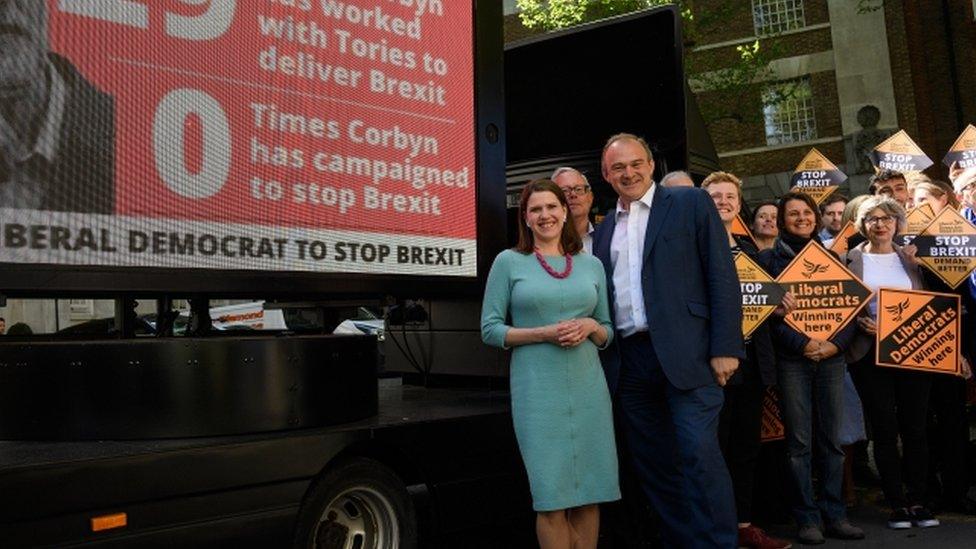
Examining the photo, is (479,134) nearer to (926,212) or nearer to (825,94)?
(926,212)

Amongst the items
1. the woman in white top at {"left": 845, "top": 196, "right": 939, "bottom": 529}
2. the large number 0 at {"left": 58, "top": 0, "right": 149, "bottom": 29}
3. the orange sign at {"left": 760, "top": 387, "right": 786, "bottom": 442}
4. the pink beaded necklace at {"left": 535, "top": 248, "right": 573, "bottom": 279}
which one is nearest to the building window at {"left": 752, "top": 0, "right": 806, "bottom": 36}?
the woman in white top at {"left": 845, "top": 196, "right": 939, "bottom": 529}

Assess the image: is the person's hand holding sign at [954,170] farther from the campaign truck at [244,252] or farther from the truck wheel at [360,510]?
the truck wheel at [360,510]

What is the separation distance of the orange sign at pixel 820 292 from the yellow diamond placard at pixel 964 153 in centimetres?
456

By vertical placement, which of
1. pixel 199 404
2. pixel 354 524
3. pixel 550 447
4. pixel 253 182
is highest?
pixel 253 182

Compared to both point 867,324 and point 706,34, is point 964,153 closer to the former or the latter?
point 867,324

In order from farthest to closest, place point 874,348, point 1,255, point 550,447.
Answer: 1. point 874,348
2. point 550,447
3. point 1,255

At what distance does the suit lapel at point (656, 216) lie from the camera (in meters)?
4.12

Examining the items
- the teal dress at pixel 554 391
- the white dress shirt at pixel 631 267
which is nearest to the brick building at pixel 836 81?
the white dress shirt at pixel 631 267

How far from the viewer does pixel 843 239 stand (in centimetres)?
638

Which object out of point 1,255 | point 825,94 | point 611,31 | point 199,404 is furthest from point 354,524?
point 825,94

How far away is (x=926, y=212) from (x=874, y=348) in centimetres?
163

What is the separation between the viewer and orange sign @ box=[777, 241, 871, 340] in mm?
5312

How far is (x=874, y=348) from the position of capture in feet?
18.4

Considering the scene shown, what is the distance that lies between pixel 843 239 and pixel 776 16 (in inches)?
830
